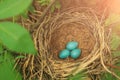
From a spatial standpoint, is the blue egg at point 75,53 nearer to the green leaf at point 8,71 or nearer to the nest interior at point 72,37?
the nest interior at point 72,37

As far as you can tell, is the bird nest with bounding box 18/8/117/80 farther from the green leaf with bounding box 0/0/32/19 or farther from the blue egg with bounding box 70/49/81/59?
the green leaf with bounding box 0/0/32/19

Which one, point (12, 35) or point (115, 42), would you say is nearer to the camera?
point (12, 35)

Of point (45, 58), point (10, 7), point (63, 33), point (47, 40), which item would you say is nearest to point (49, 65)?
point (45, 58)

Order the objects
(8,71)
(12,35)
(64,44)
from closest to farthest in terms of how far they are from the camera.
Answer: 1. (12,35)
2. (8,71)
3. (64,44)

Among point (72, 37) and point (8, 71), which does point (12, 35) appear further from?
Answer: point (72, 37)

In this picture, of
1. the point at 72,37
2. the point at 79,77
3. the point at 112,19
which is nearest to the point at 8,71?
the point at 79,77

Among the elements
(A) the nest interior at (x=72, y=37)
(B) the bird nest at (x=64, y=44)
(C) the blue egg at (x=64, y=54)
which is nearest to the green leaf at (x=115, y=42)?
(B) the bird nest at (x=64, y=44)

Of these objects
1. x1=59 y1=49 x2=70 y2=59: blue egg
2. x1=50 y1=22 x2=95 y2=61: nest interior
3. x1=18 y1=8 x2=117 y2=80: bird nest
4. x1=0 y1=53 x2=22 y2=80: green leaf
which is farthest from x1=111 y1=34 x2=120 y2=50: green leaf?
x1=0 y1=53 x2=22 y2=80: green leaf
